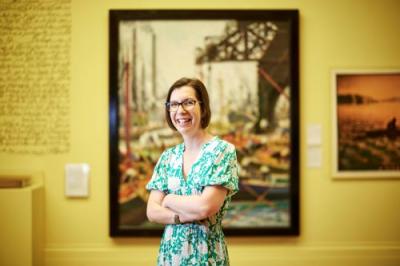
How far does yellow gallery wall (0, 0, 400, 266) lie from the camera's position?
230cm

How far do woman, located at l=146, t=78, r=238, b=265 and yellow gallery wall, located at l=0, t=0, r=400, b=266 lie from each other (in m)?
1.02

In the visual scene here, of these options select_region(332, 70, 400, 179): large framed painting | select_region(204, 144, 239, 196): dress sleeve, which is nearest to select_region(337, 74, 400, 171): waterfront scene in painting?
select_region(332, 70, 400, 179): large framed painting

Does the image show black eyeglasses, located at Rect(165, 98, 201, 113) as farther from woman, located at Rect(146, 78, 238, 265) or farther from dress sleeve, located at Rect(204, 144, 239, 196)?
dress sleeve, located at Rect(204, 144, 239, 196)

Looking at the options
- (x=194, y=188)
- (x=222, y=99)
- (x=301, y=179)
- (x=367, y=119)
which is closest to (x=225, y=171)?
(x=194, y=188)

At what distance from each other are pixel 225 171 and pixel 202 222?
22cm

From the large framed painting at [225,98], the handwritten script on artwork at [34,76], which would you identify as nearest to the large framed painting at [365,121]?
the large framed painting at [225,98]

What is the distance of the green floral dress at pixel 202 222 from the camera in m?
1.29

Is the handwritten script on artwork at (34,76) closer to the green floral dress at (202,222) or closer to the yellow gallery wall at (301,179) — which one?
the yellow gallery wall at (301,179)

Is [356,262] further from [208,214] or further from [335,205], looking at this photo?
[208,214]

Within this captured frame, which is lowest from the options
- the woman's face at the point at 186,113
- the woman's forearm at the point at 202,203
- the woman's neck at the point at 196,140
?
the woman's forearm at the point at 202,203

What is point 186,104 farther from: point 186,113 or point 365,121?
point 365,121

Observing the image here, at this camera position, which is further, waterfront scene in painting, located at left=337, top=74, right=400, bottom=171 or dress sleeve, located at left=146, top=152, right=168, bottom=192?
waterfront scene in painting, located at left=337, top=74, right=400, bottom=171

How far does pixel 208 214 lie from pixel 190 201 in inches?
3.2

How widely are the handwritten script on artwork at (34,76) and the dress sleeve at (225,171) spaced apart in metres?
1.39
